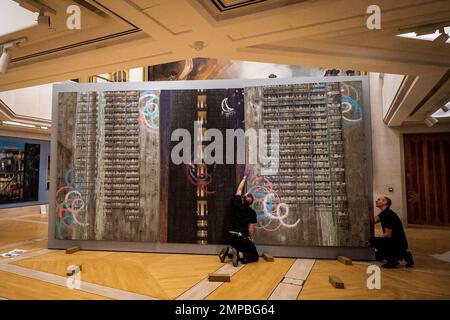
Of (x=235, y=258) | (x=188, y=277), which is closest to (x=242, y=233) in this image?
(x=235, y=258)

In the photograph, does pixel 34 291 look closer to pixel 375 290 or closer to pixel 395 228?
pixel 375 290

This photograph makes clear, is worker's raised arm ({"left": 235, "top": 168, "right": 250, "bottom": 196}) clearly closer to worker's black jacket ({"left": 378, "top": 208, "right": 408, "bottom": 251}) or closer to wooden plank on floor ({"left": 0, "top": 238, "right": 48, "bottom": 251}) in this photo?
worker's black jacket ({"left": 378, "top": 208, "right": 408, "bottom": 251})

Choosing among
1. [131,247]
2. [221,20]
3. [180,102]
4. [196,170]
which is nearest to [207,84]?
[180,102]

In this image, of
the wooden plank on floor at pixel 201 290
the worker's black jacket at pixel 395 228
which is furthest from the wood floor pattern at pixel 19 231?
the worker's black jacket at pixel 395 228

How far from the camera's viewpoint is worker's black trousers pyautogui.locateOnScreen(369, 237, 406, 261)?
443cm

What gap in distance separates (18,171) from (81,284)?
9234mm

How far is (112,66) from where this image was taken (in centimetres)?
432

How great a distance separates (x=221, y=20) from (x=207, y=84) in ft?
8.08

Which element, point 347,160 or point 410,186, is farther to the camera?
point 410,186

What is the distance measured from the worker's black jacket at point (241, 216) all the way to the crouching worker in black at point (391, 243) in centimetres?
198

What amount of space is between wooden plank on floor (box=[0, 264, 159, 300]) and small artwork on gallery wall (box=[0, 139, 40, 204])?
7.34 meters
